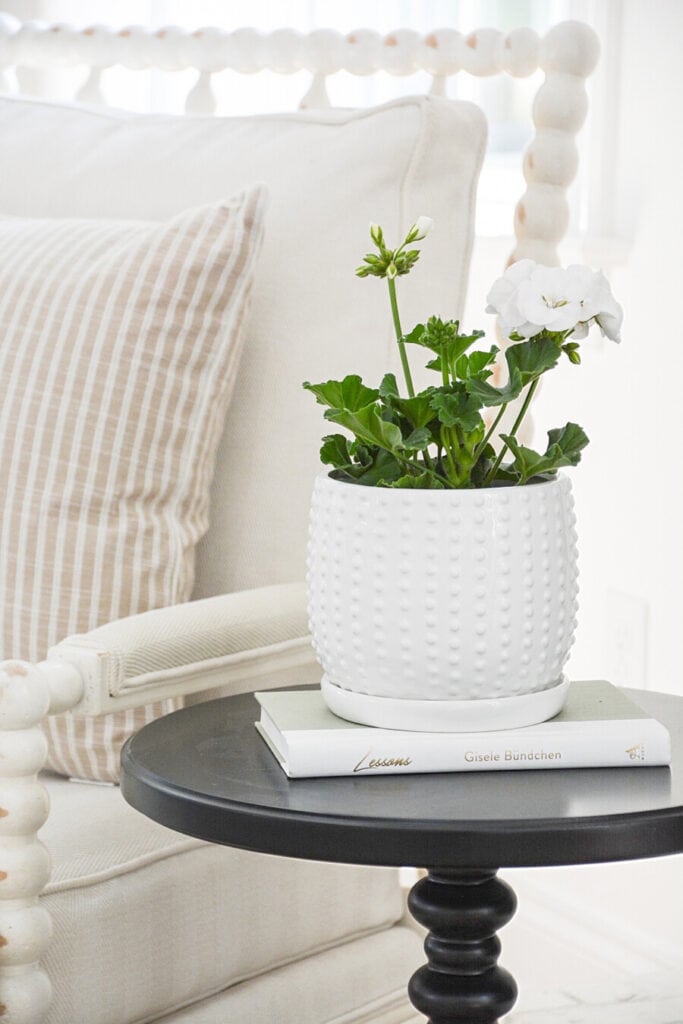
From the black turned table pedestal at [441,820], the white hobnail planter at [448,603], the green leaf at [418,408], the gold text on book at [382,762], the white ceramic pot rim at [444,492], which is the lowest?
the black turned table pedestal at [441,820]

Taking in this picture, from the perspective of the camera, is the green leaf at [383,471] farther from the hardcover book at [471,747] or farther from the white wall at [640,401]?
the white wall at [640,401]

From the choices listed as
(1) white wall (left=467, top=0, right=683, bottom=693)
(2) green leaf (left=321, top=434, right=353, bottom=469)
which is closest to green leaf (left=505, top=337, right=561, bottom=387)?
(2) green leaf (left=321, top=434, right=353, bottom=469)

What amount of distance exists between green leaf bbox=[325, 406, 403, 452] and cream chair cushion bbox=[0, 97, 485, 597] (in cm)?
44

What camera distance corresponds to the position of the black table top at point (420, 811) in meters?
0.70

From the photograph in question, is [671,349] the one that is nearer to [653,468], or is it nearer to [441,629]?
[653,468]

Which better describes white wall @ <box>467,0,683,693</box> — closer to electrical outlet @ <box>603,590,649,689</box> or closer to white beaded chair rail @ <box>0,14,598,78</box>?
electrical outlet @ <box>603,590,649,689</box>

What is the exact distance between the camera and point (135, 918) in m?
1.02

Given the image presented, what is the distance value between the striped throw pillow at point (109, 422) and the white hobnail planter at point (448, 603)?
373 mm

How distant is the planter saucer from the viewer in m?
0.79

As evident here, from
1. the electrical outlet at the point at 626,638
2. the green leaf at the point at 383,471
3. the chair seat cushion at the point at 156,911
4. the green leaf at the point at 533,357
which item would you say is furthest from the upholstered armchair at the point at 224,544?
the electrical outlet at the point at 626,638

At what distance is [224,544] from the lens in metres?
1.27

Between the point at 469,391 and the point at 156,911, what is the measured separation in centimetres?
49

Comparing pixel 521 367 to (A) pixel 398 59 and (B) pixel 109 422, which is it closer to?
(B) pixel 109 422

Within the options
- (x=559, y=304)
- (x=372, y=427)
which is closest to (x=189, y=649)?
(x=372, y=427)
